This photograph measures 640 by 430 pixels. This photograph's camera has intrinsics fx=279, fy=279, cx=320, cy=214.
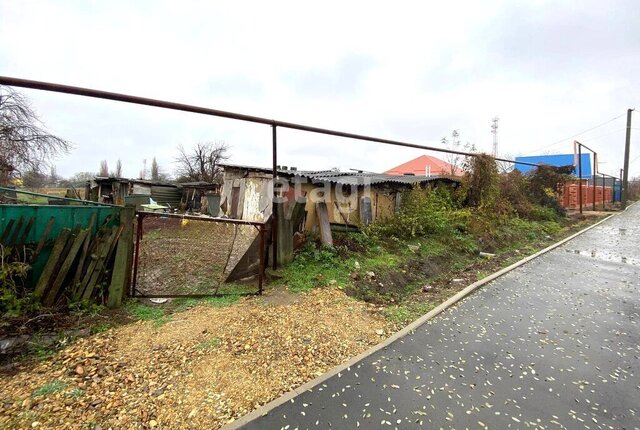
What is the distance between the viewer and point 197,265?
5.88m


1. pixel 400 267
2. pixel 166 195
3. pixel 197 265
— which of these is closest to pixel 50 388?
pixel 197 265

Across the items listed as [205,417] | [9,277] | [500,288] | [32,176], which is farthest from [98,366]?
[32,176]

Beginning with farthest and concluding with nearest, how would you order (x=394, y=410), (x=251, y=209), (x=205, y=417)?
(x=251, y=209) < (x=394, y=410) < (x=205, y=417)

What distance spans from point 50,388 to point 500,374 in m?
3.82

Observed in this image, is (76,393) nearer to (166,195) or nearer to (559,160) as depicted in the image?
(166,195)

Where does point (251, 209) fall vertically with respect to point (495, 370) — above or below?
above

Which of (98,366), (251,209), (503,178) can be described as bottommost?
(98,366)

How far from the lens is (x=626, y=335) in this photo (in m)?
3.39

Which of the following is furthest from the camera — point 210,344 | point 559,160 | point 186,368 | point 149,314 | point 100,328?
point 559,160

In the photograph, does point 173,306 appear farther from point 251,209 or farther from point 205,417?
point 251,209

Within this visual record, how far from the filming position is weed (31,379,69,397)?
81.6 inches

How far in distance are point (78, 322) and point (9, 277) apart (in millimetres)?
809

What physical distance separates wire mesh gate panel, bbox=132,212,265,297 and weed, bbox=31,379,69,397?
5.29ft

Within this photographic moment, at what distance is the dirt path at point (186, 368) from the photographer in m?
1.97
